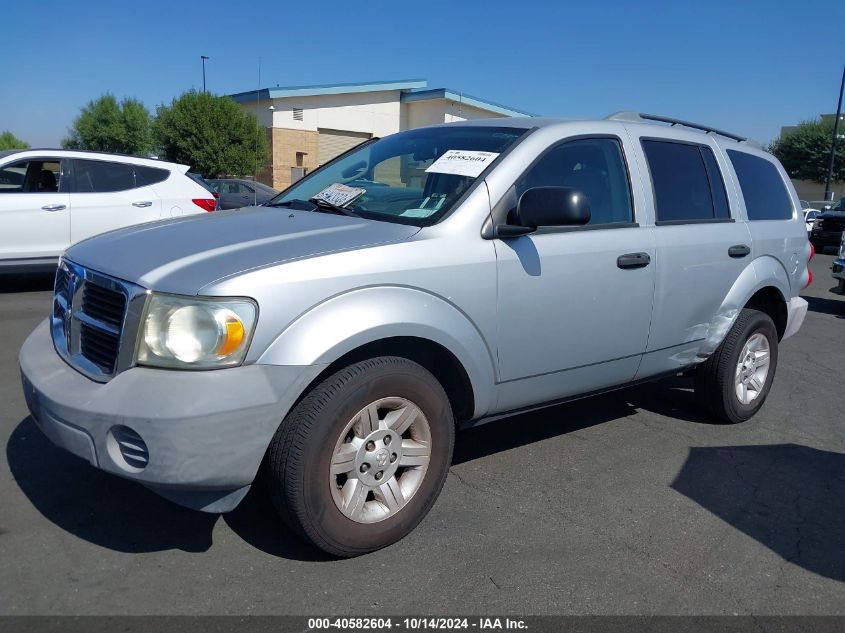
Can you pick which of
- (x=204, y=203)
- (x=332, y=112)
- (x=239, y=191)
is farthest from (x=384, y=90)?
(x=204, y=203)

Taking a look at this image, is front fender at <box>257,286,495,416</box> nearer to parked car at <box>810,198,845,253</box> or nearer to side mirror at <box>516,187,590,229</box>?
side mirror at <box>516,187,590,229</box>

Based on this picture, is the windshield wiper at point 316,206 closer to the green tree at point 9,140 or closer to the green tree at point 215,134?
the green tree at point 215,134

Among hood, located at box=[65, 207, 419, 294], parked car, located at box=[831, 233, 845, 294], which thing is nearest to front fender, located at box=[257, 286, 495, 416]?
hood, located at box=[65, 207, 419, 294]

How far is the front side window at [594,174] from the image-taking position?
3613 mm

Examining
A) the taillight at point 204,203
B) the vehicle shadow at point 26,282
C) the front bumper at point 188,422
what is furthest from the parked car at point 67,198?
the front bumper at point 188,422

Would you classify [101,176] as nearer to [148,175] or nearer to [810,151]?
[148,175]

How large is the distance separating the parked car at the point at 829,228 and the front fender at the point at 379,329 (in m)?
19.5

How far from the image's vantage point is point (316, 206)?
3674 mm

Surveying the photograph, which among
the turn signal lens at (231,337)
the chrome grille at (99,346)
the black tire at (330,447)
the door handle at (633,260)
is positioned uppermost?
the door handle at (633,260)

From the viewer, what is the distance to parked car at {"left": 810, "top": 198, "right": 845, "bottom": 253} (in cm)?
1939

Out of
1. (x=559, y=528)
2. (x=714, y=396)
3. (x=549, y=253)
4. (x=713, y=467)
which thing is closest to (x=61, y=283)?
(x=549, y=253)

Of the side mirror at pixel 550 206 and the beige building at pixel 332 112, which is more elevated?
the beige building at pixel 332 112

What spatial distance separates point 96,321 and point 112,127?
153ft

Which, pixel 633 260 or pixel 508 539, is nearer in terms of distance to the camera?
pixel 508 539
